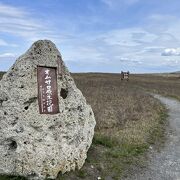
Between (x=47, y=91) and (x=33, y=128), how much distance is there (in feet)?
3.67

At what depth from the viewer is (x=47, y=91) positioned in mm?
10164

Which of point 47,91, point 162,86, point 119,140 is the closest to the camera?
point 47,91

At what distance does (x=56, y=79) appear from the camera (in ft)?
34.2

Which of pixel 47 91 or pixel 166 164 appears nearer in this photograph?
pixel 47 91

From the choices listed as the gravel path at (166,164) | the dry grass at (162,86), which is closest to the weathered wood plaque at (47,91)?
the gravel path at (166,164)

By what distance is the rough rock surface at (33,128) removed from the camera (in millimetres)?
9461

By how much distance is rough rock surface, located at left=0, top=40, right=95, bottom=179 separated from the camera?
31.0 ft

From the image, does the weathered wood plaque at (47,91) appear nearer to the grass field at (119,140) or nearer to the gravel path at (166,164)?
the grass field at (119,140)

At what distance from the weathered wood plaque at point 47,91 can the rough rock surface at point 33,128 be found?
12 cm

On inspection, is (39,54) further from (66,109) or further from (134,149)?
(134,149)

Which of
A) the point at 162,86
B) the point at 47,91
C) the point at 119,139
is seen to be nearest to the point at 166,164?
the point at 119,139

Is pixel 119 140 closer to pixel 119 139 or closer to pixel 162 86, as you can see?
pixel 119 139

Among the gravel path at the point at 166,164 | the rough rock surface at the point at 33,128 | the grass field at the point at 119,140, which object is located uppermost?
the rough rock surface at the point at 33,128

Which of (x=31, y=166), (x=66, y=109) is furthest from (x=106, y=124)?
(x=31, y=166)
